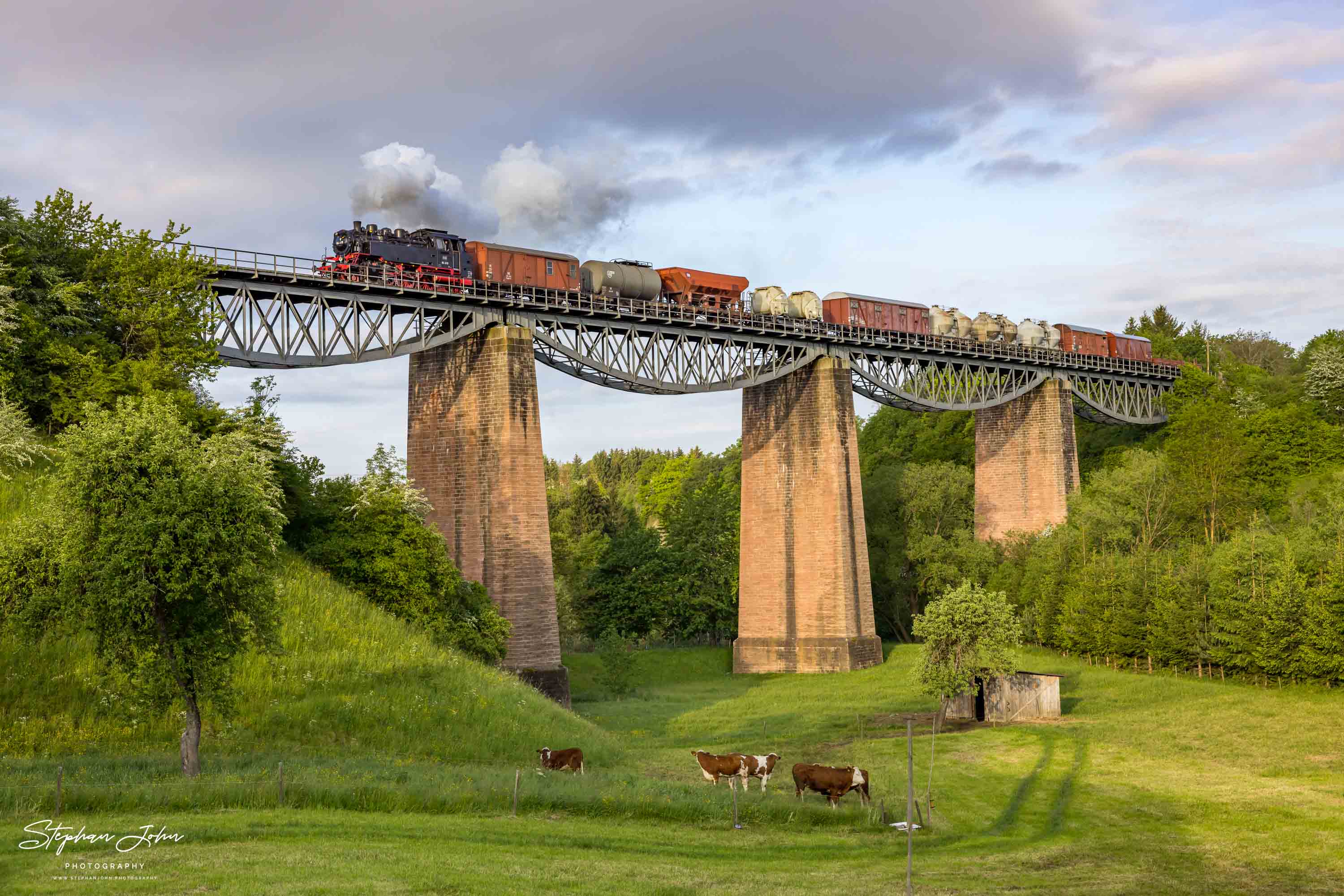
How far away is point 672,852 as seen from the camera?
24047 mm

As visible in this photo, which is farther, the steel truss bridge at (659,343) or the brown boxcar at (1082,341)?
the brown boxcar at (1082,341)

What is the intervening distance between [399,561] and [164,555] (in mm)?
22522

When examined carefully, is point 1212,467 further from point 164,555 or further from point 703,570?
point 164,555

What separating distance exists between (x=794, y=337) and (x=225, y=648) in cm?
4812

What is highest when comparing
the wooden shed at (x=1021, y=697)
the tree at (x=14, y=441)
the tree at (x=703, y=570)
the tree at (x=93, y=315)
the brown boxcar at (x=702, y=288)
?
the brown boxcar at (x=702, y=288)

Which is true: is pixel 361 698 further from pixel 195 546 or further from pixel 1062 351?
pixel 1062 351

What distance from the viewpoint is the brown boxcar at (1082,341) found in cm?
9106

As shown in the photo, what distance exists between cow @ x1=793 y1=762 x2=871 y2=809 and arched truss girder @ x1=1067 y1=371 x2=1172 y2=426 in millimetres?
64648

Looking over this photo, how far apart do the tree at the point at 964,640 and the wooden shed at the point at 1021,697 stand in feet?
5.69

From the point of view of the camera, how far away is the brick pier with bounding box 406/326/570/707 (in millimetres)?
55062
